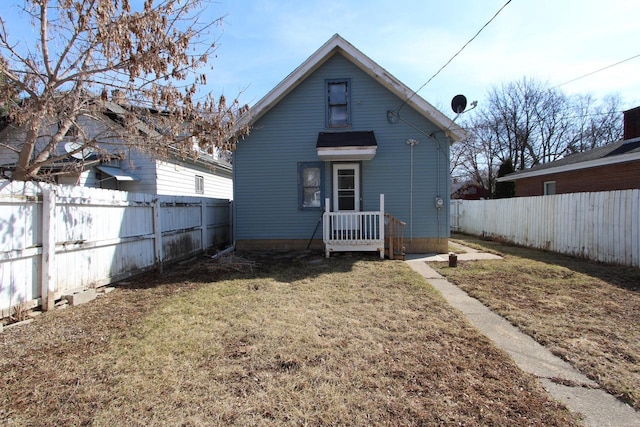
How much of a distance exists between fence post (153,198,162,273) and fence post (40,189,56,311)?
2.64m

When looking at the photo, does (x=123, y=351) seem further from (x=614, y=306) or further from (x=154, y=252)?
(x=614, y=306)

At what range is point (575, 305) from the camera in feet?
16.5

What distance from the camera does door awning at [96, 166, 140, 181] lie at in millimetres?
11000

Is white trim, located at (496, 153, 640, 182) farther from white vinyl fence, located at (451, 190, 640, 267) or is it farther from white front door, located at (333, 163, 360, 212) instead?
white front door, located at (333, 163, 360, 212)

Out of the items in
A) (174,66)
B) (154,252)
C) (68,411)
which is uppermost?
(174,66)

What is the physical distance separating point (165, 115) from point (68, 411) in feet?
17.0

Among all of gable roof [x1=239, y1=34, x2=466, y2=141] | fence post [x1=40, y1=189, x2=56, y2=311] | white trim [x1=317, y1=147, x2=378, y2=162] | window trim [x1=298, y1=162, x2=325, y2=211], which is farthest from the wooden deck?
fence post [x1=40, y1=189, x2=56, y2=311]

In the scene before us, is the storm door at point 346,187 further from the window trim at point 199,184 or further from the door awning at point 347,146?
the window trim at point 199,184

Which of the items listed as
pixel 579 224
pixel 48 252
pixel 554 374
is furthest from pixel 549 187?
pixel 48 252

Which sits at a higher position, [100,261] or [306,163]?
[306,163]

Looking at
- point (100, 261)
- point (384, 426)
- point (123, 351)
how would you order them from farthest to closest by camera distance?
point (100, 261)
point (123, 351)
point (384, 426)

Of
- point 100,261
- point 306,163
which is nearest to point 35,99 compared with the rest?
point 100,261

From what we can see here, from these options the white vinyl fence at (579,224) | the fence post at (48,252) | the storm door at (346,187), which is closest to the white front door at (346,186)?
the storm door at (346,187)

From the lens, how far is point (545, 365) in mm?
3229
